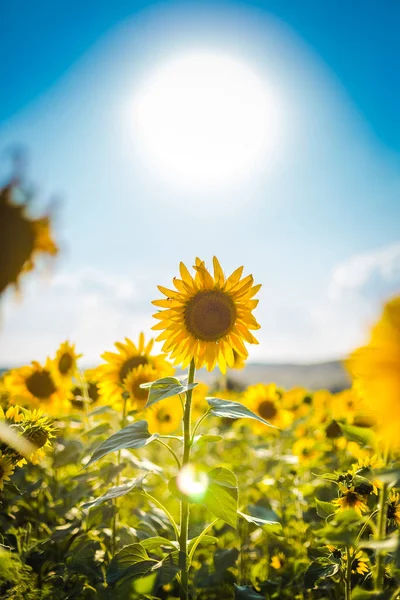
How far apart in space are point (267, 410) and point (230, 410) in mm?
3484

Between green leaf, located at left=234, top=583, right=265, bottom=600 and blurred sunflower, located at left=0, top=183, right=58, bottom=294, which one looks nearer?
green leaf, located at left=234, top=583, right=265, bottom=600

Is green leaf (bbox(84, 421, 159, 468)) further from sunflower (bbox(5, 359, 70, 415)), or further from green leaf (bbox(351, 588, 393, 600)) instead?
sunflower (bbox(5, 359, 70, 415))

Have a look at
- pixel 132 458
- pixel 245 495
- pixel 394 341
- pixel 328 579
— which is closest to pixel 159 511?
pixel 132 458

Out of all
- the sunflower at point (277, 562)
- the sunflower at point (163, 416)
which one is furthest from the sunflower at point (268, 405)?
the sunflower at point (277, 562)

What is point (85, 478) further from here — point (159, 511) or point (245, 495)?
point (245, 495)

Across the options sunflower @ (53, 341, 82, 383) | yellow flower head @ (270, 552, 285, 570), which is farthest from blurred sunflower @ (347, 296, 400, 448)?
sunflower @ (53, 341, 82, 383)

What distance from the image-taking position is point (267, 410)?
4.97 meters

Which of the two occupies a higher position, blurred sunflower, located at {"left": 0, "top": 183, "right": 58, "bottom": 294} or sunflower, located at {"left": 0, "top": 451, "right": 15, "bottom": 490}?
blurred sunflower, located at {"left": 0, "top": 183, "right": 58, "bottom": 294}

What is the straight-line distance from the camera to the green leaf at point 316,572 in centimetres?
169

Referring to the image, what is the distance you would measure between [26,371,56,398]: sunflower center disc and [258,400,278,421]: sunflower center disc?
8.57 feet

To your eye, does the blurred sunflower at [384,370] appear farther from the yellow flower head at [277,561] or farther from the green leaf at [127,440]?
the yellow flower head at [277,561]

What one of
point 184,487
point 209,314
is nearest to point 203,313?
point 209,314

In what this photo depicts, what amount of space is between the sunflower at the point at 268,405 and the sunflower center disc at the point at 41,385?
238 cm

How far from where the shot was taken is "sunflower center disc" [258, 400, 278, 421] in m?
4.94
